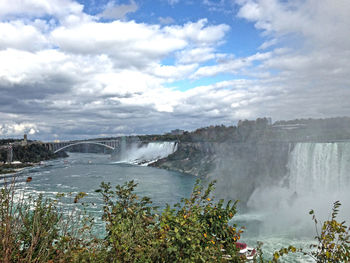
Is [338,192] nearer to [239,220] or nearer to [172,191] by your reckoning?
[239,220]

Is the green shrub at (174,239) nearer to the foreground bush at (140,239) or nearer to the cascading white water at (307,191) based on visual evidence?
the foreground bush at (140,239)

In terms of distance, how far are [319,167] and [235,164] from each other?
19611 millimetres

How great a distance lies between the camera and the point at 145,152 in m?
81.1

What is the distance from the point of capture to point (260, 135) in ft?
181

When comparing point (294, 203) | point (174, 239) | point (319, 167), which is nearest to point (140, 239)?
point (174, 239)

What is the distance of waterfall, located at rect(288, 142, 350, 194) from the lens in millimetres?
23156

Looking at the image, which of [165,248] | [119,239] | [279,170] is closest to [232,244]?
[165,248]

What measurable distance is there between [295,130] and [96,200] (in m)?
42.1

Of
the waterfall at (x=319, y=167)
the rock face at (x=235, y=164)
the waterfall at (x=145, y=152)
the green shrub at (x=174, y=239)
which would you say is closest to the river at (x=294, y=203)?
the waterfall at (x=319, y=167)

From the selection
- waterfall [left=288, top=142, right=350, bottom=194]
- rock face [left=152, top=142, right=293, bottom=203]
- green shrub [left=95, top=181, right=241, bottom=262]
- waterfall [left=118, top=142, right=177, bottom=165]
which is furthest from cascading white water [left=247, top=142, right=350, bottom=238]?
waterfall [left=118, top=142, right=177, bottom=165]

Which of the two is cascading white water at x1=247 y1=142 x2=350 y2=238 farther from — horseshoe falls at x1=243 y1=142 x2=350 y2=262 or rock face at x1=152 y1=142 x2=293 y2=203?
rock face at x1=152 y1=142 x2=293 y2=203

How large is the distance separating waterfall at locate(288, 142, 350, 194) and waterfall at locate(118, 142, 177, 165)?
4358cm

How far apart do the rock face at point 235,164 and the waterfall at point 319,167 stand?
128 inches

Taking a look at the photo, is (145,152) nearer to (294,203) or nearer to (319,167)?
(294,203)
